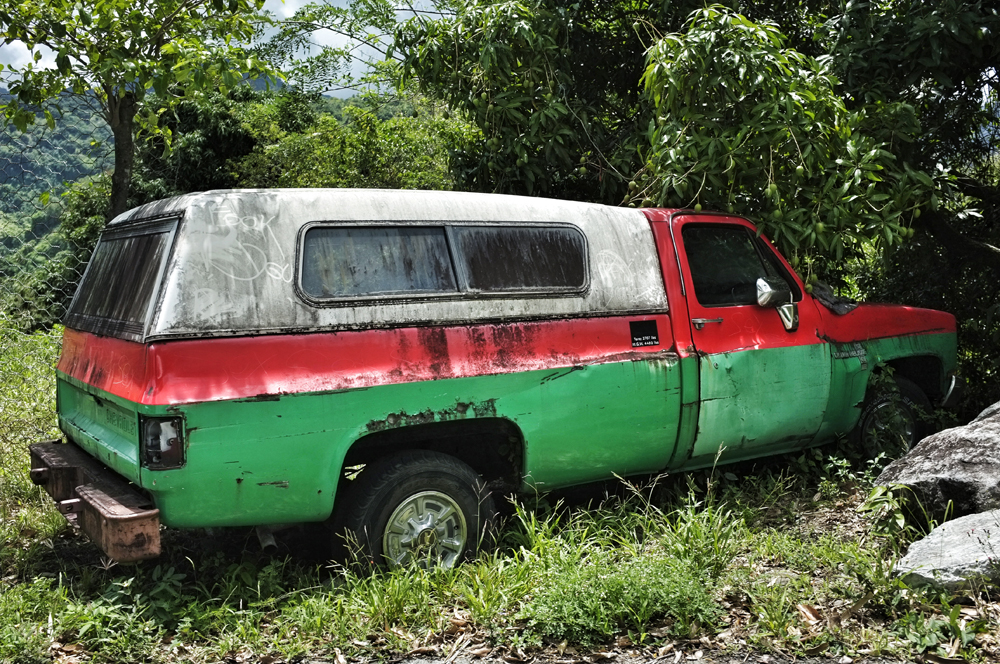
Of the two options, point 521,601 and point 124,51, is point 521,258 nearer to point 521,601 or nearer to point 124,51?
point 521,601

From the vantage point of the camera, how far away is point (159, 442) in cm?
350

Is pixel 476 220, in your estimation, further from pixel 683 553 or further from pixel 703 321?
pixel 683 553

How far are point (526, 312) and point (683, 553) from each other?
1.41 m

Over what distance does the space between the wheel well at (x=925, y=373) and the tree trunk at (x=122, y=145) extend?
5.86 metres

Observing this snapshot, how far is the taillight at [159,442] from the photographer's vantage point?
11.5 feet

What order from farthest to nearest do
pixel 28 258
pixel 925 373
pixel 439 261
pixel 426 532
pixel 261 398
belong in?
pixel 28 258 → pixel 925 373 → pixel 439 261 → pixel 426 532 → pixel 261 398

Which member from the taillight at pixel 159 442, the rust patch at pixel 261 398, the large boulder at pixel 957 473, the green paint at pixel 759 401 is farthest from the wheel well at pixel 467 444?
the large boulder at pixel 957 473

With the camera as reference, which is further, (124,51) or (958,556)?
(124,51)

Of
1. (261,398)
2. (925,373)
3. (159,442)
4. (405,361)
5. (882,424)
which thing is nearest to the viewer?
(159,442)

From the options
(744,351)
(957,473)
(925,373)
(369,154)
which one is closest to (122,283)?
(744,351)

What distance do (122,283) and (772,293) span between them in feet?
11.7

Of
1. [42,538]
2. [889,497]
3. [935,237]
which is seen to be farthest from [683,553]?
[935,237]

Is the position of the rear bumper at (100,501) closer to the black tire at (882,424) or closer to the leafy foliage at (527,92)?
the leafy foliage at (527,92)

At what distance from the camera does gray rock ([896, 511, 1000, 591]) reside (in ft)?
12.3
